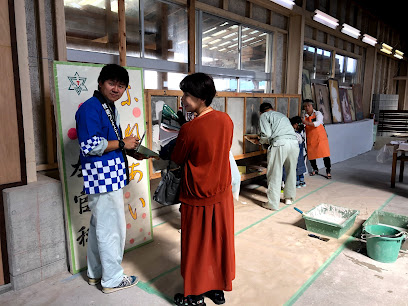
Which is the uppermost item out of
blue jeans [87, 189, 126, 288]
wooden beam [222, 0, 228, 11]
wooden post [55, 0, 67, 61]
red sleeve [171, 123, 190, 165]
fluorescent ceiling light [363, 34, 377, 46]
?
fluorescent ceiling light [363, 34, 377, 46]

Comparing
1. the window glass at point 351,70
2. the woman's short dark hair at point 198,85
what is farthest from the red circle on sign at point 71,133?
the window glass at point 351,70

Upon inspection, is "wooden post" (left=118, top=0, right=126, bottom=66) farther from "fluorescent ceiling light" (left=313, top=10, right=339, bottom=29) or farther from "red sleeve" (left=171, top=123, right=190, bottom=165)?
"fluorescent ceiling light" (left=313, top=10, right=339, bottom=29)

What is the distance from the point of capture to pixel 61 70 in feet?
8.68

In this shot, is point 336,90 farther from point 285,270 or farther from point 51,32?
point 51,32

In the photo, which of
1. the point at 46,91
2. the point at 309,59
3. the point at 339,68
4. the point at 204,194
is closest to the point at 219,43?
the point at 46,91

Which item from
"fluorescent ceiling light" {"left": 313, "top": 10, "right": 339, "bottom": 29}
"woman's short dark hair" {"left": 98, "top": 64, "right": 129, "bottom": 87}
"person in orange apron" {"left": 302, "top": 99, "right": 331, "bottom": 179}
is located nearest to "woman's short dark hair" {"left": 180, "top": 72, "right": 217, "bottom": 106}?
"woman's short dark hair" {"left": 98, "top": 64, "right": 129, "bottom": 87}

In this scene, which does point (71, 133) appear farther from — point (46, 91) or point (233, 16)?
point (233, 16)

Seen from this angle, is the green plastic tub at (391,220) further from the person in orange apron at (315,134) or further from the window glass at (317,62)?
the window glass at (317,62)

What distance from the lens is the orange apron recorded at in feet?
20.9

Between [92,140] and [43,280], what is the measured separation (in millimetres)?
1515

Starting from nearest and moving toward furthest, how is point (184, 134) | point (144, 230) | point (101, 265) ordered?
point (184, 134), point (101, 265), point (144, 230)

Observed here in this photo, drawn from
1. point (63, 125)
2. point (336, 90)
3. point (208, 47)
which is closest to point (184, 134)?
point (63, 125)

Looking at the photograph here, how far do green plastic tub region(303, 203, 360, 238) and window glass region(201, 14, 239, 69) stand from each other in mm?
2921

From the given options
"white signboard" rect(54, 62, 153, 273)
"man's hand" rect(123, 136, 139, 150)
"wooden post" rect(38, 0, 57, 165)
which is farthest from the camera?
"wooden post" rect(38, 0, 57, 165)
